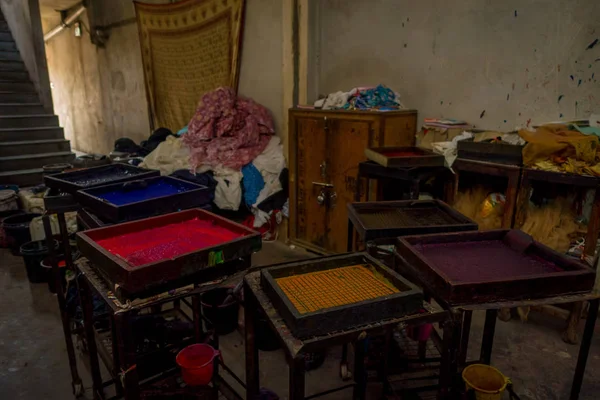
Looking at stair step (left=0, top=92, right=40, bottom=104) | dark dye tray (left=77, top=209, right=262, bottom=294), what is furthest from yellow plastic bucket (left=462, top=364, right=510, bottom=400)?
stair step (left=0, top=92, right=40, bottom=104)

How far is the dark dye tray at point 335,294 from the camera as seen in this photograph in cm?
129

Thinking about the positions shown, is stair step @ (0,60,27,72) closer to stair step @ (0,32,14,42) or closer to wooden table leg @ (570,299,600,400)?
stair step @ (0,32,14,42)

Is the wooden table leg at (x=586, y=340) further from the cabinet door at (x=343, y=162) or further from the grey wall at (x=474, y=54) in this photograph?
the cabinet door at (x=343, y=162)

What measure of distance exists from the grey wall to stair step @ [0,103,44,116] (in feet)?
17.2

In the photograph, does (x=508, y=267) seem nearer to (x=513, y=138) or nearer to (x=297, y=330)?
(x=297, y=330)

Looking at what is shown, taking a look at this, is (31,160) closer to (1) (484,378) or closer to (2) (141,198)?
(2) (141,198)

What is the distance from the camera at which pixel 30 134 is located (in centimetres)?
663

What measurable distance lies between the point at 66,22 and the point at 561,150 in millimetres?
10386

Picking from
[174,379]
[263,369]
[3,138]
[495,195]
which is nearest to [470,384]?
[263,369]

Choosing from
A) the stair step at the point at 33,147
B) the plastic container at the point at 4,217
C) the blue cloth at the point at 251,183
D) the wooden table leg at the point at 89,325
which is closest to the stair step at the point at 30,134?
the stair step at the point at 33,147

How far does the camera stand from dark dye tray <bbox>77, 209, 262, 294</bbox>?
4.84 ft

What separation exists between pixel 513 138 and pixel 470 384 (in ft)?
6.29

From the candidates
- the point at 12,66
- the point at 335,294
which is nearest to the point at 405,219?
the point at 335,294

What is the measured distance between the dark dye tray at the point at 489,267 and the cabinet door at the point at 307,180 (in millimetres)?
2346
